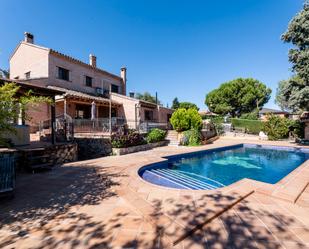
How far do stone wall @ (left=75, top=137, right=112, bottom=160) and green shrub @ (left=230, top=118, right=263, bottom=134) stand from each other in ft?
73.2

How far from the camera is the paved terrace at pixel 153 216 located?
2.74 m

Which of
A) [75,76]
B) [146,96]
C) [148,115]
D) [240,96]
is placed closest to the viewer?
[75,76]

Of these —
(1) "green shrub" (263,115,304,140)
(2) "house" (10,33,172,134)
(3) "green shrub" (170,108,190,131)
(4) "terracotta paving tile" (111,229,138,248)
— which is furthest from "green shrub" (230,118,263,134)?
(4) "terracotta paving tile" (111,229,138,248)

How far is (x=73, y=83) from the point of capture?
18219 millimetres

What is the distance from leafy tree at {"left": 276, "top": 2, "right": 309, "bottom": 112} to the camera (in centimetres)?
1282

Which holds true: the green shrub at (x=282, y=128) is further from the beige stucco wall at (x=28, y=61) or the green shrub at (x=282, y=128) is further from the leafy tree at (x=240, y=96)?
the beige stucco wall at (x=28, y=61)

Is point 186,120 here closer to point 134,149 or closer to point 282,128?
point 134,149

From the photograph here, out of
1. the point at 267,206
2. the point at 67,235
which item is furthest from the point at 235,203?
the point at 67,235

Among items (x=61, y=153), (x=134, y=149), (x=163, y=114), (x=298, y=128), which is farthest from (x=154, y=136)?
(x=298, y=128)

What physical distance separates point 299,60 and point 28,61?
947 inches

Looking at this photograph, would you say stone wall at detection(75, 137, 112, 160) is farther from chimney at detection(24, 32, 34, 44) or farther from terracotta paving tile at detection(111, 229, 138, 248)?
chimney at detection(24, 32, 34, 44)

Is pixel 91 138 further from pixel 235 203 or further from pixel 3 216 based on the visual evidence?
pixel 235 203

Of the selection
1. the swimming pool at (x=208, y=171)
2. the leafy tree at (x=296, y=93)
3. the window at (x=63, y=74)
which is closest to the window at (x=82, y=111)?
the window at (x=63, y=74)

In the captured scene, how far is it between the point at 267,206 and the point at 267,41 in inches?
656
